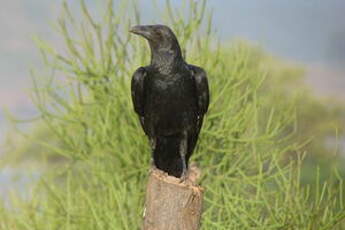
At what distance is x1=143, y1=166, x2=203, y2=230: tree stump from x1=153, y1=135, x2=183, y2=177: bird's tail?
38 centimetres

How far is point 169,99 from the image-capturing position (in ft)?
11.7

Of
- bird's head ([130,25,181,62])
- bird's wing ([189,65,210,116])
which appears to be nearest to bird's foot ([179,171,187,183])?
bird's wing ([189,65,210,116])

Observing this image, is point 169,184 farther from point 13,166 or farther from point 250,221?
point 13,166

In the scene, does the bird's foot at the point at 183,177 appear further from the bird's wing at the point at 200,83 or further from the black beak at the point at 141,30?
the black beak at the point at 141,30

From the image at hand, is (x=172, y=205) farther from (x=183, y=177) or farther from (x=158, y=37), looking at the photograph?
(x=158, y=37)

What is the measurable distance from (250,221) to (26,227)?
1698 millimetres

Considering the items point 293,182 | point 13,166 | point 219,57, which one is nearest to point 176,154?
point 293,182

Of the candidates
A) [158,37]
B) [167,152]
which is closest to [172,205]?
[167,152]

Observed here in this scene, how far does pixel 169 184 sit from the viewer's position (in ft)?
10.8

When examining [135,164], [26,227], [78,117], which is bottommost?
[26,227]

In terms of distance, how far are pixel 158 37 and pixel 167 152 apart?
2.34 feet

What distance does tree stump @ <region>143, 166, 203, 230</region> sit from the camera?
10.5ft

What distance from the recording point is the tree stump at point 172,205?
321 cm

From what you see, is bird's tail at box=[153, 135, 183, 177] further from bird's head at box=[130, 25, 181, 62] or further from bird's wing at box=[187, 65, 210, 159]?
bird's head at box=[130, 25, 181, 62]
